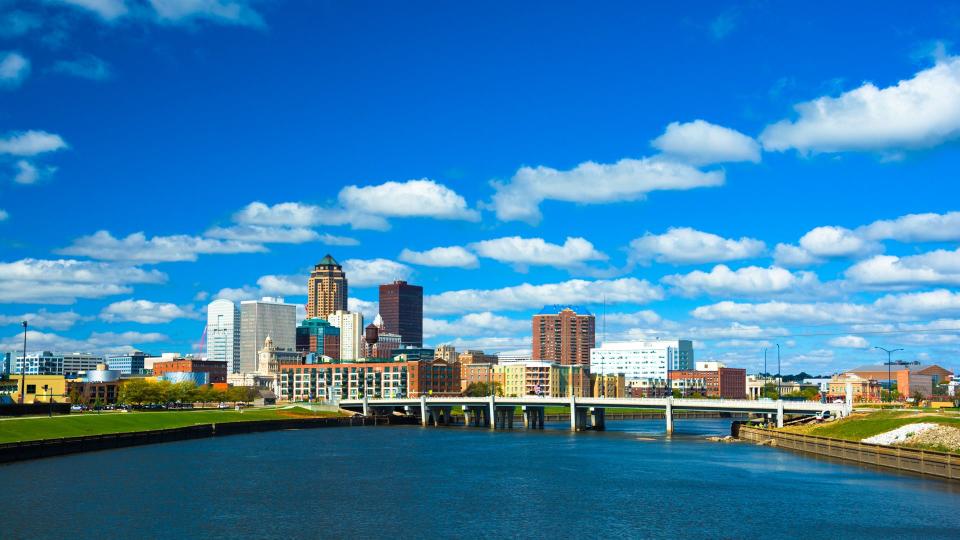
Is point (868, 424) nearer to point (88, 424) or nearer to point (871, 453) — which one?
point (871, 453)

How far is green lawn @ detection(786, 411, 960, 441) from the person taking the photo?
129 m

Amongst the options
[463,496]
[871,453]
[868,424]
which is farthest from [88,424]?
[868,424]

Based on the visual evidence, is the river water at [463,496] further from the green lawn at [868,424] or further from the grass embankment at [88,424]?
the green lawn at [868,424]

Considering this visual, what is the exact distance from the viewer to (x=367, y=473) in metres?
110

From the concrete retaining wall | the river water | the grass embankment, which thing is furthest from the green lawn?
the grass embankment

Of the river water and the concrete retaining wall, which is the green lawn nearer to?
the concrete retaining wall

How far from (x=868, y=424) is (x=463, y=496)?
245 feet

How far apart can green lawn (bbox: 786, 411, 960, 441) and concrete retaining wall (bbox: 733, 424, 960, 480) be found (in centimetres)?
272

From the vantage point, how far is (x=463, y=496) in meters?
90.5

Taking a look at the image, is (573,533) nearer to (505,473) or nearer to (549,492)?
(549,492)

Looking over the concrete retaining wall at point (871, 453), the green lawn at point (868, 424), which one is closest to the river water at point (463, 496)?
the concrete retaining wall at point (871, 453)

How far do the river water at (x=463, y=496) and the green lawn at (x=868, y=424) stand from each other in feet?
34.0

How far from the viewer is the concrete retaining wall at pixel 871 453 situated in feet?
339

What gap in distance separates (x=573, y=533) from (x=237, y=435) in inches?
4677
